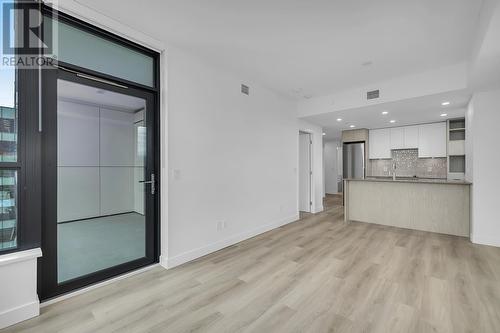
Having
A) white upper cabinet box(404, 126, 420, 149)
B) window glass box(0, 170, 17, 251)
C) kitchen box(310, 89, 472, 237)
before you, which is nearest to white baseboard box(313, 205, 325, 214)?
kitchen box(310, 89, 472, 237)

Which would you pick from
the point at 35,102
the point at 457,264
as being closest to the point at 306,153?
the point at 457,264

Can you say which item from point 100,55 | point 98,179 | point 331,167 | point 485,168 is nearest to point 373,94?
point 485,168

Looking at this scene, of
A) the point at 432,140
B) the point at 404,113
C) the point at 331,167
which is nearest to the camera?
the point at 404,113

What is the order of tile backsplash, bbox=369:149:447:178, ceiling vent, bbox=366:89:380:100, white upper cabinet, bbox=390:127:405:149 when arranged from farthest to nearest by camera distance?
white upper cabinet, bbox=390:127:405:149
tile backsplash, bbox=369:149:447:178
ceiling vent, bbox=366:89:380:100

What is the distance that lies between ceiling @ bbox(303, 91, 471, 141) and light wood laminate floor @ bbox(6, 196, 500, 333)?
2.59 m

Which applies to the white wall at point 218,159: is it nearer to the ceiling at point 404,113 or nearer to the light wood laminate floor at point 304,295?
the light wood laminate floor at point 304,295

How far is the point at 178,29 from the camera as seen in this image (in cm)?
264

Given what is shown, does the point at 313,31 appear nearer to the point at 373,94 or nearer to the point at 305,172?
the point at 373,94

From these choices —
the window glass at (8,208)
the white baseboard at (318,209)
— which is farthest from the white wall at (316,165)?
the window glass at (8,208)

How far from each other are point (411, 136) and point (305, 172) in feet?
10.6

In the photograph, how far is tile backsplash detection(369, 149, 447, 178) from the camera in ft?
20.3

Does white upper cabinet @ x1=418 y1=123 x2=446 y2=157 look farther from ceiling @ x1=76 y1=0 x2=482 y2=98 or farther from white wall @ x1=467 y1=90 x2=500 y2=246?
ceiling @ x1=76 y1=0 x2=482 y2=98

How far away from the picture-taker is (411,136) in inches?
249

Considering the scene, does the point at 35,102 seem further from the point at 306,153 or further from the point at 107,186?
the point at 306,153
